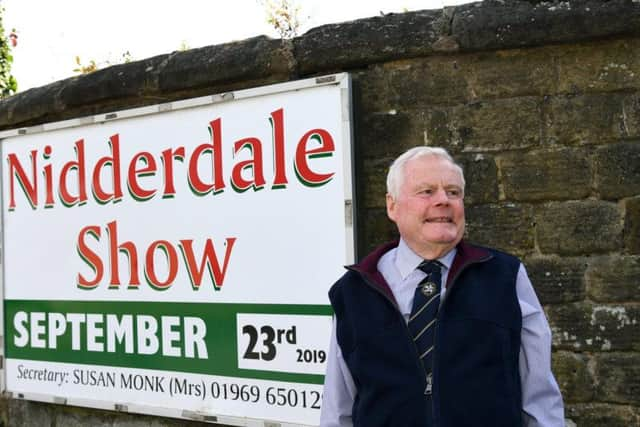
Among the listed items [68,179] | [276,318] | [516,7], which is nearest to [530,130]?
[516,7]

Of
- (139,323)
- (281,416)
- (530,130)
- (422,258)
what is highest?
(530,130)

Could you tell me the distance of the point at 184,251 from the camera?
15.0 feet

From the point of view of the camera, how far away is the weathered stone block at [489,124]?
3.77 metres

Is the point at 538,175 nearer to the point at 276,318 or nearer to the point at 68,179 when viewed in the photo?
the point at 276,318

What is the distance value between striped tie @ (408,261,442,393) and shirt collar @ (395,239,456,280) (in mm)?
59

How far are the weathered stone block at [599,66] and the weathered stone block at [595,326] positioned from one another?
90cm

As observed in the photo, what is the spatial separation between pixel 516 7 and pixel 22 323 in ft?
11.3

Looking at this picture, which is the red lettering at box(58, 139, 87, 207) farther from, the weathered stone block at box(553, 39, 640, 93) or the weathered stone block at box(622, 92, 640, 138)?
the weathered stone block at box(622, 92, 640, 138)

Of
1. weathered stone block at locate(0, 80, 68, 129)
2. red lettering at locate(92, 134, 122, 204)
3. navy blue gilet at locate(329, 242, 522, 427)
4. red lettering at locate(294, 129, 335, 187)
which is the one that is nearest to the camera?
navy blue gilet at locate(329, 242, 522, 427)

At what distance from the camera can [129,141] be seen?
4824mm

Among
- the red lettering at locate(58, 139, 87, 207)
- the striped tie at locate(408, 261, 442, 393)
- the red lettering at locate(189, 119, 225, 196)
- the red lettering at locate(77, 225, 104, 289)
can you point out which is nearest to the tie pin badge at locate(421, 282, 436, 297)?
the striped tie at locate(408, 261, 442, 393)

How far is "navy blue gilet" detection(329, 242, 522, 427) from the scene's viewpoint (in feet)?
7.47

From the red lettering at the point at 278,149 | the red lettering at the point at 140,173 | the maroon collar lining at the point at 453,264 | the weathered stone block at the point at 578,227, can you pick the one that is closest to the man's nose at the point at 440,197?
the maroon collar lining at the point at 453,264

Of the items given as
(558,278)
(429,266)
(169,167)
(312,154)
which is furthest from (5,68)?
(429,266)
